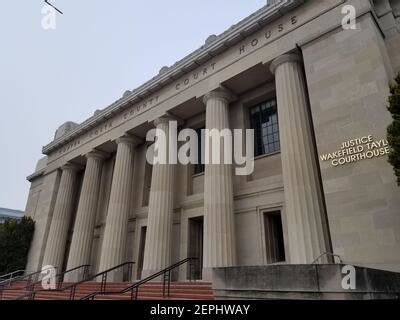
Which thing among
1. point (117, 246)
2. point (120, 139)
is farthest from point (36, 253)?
point (120, 139)

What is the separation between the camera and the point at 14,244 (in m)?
24.4

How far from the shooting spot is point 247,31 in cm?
1486

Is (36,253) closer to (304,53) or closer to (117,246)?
(117,246)

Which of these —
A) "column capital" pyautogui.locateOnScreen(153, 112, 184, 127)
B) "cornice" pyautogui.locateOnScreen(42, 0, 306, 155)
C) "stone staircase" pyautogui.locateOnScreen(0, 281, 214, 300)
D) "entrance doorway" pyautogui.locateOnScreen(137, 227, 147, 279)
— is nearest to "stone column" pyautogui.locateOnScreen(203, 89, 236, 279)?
"stone staircase" pyautogui.locateOnScreen(0, 281, 214, 300)

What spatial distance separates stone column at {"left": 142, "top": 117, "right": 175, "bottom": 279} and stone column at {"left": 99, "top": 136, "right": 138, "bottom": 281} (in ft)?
10.5

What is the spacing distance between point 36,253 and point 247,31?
22.9 m

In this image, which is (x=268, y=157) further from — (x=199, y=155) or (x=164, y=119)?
(x=164, y=119)

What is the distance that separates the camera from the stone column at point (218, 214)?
12.6 m

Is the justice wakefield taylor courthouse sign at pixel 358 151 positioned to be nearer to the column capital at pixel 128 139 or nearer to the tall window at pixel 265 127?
the tall window at pixel 265 127

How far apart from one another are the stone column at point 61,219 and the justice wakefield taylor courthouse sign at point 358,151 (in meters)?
20.6

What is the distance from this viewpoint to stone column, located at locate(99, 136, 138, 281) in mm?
17734

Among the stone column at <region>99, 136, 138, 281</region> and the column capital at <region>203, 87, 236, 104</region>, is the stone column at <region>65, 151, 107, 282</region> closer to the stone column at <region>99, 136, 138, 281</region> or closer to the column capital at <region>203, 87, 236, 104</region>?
the stone column at <region>99, 136, 138, 281</region>
